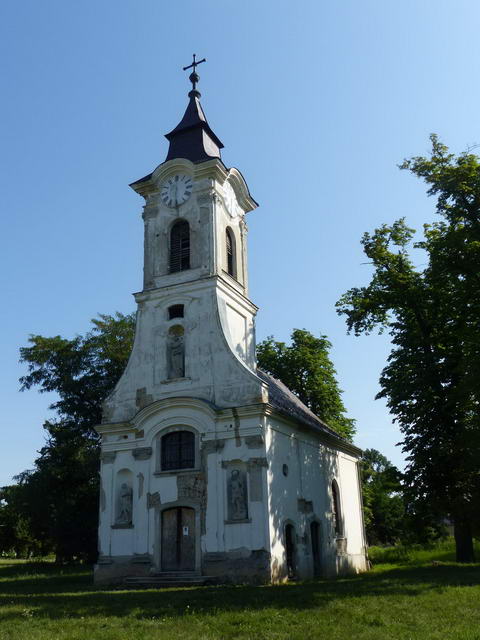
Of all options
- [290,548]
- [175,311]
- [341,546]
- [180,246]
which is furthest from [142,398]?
[341,546]

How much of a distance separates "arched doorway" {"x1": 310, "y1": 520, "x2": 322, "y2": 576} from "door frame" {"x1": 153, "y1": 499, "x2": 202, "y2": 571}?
5180 millimetres

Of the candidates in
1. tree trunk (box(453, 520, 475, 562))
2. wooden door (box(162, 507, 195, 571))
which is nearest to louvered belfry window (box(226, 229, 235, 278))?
wooden door (box(162, 507, 195, 571))

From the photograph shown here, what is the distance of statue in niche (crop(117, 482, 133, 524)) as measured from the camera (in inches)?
848

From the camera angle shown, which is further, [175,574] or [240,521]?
[175,574]

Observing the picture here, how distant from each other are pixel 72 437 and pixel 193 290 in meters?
15.3

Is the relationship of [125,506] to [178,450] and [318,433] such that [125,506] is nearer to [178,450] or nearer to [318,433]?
[178,450]

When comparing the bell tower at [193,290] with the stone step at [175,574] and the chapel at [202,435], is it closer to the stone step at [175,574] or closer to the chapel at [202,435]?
the chapel at [202,435]

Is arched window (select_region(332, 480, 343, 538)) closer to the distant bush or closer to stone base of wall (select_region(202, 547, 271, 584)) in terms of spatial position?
the distant bush

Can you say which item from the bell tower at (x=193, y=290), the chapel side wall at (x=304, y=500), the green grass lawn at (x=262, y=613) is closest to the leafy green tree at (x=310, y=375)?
the chapel side wall at (x=304, y=500)

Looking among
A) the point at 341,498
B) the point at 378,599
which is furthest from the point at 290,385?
the point at 378,599

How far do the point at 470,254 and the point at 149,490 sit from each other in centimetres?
1357

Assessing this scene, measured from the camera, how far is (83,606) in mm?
13227

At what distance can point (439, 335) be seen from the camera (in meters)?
24.6

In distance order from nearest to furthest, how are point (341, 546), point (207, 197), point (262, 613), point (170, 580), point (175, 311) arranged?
point (262, 613)
point (170, 580)
point (175, 311)
point (207, 197)
point (341, 546)
